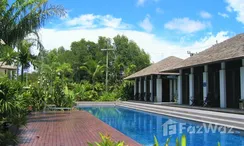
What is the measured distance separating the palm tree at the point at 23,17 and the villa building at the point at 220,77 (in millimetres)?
8101

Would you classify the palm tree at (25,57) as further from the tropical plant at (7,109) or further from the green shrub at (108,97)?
the green shrub at (108,97)

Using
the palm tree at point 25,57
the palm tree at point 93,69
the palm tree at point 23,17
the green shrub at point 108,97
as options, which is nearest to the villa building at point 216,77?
the palm tree at point 23,17

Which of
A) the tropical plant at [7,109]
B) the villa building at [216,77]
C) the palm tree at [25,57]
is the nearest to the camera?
the tropical plant at [7,109]

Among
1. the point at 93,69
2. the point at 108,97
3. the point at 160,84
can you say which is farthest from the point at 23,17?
the point at 93,69

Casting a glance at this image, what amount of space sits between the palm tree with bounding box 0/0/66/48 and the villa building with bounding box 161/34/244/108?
8.10 m

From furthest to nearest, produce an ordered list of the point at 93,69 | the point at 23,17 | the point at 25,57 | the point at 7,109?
the point at 93,69
the point at 25,57
the point at 23,17
the point at 7,109

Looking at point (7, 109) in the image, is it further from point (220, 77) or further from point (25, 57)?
point (220, 77)

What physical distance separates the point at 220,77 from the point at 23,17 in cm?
1020

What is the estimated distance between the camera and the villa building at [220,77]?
1448 cm

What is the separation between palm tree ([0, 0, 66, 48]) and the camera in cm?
1151

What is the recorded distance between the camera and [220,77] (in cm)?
1553

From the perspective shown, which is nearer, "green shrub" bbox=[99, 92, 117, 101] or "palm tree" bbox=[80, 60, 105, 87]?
"green shrub" bbox=[99, 92, 117, 101]

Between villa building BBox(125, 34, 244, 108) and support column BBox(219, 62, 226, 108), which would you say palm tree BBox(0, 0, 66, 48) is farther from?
support column BBox(219, 62, 226, 108)

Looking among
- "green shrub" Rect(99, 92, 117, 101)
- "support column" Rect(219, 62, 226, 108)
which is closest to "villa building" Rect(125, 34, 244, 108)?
"support column" Rect(219, 62, 226, 108)
